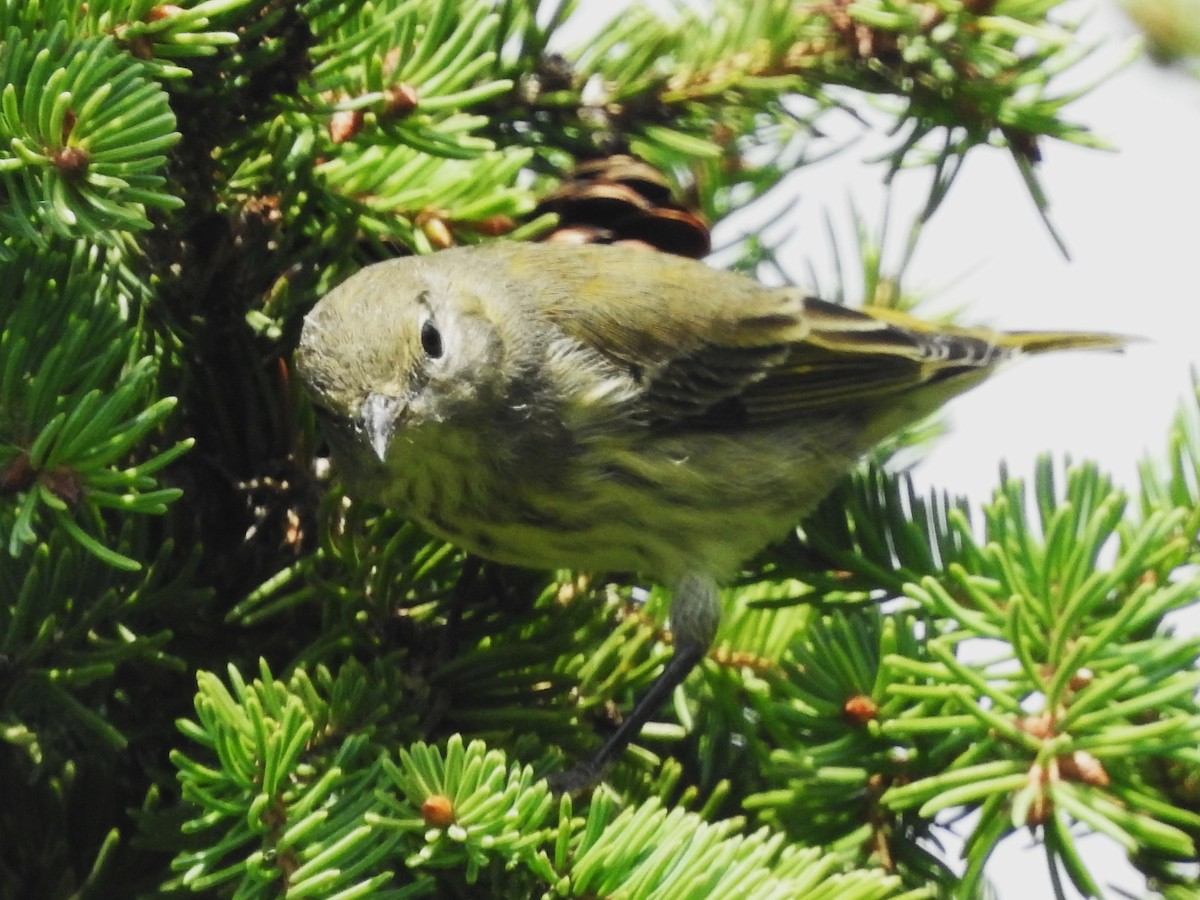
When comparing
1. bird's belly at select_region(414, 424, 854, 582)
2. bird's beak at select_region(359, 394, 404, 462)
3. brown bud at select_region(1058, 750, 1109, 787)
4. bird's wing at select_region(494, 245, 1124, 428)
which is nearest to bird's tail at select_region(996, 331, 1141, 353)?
bird's wing at select_region(494, 245, 1124, 428)

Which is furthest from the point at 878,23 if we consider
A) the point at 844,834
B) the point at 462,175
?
the point at 844,834

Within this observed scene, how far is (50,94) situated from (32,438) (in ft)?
1.02

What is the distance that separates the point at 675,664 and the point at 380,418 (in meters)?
0.52

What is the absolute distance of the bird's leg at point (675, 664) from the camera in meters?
1.76

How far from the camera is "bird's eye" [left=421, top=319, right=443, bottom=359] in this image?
2.20 meters

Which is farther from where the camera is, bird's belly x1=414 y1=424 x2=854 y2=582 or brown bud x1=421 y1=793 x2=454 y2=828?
bird's belly x1=414 y1=424 x2=854 y2=582

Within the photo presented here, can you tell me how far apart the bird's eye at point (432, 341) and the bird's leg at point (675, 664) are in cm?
50

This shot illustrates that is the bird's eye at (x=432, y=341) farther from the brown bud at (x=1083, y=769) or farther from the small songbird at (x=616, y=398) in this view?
the brown bud at (x=1083, y=769)

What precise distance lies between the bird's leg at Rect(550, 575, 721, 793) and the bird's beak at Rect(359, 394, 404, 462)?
0.46 m

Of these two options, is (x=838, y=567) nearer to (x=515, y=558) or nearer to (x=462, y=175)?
(x=515, y=558)

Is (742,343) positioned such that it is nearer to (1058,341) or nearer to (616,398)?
(616,398)

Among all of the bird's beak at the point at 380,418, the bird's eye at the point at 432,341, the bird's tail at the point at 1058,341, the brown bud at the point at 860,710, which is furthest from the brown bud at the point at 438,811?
the bird's tail at the point at 1058,341

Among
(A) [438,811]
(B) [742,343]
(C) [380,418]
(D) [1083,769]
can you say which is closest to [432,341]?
(C) [380,418]

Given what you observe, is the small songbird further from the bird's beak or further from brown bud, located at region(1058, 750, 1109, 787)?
brown bud, located at region(1058, 750, 1109, 787)
